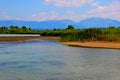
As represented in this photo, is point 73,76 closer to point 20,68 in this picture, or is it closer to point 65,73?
point 65,73

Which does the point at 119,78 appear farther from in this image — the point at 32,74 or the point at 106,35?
the point at 106,35

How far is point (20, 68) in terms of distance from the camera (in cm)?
2073

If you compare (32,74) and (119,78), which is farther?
(32,74)

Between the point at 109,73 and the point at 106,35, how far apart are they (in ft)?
115

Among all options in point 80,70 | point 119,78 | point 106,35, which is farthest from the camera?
point 106,35

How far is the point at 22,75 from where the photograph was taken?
17.6 metres

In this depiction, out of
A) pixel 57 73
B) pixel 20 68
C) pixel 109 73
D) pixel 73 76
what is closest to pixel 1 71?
pixel 20 68

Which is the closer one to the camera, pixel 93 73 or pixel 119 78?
pixel 119 78

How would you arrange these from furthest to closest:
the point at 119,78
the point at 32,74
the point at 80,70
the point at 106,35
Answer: the point at 106,35 < the point at 80,70 < the point at 32,74 < the point at 119,78

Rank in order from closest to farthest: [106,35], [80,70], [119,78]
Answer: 1. [119,78]
2. [80,70]
3. [106,35]

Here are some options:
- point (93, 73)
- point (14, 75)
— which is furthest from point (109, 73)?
point (14, 75)

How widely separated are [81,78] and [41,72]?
3124mm

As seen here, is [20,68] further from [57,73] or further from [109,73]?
[109,73]

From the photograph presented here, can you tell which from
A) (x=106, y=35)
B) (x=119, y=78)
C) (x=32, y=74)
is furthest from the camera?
(x=106, y=35)
